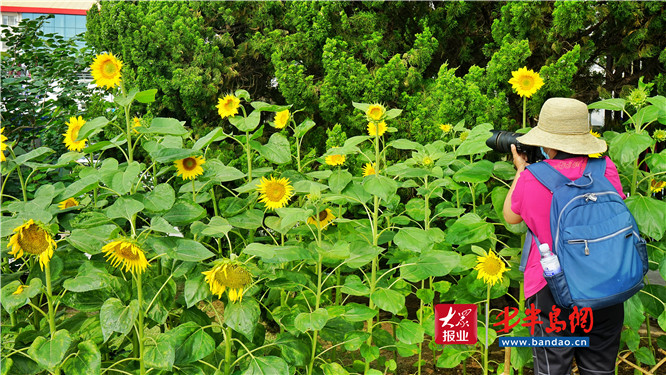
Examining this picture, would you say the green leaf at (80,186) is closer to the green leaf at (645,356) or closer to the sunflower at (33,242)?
the sunflower at (33,242)

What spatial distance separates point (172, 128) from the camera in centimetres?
217

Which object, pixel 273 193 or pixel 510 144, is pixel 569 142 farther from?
pixel 273 193

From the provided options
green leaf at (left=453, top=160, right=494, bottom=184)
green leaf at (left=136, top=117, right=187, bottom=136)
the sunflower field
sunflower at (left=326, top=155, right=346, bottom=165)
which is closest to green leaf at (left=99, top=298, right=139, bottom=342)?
the sunflower field

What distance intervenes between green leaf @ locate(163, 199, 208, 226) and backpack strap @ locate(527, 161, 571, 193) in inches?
45.1

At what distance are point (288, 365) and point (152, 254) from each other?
0.60m

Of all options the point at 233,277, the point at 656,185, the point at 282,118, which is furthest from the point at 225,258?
the point at 656,185

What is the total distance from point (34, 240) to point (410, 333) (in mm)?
1333

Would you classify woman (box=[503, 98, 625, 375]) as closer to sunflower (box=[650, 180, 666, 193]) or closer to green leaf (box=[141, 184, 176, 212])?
sunflower (box=[650, 180, 666, 193])

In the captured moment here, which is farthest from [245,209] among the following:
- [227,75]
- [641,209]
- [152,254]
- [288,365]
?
[227,75]

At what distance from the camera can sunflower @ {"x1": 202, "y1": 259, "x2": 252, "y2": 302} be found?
187 cm

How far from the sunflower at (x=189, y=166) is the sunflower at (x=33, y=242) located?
1.67ft

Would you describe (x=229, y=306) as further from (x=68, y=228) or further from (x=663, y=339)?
(x=663, y=339)

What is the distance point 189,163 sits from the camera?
224 cm

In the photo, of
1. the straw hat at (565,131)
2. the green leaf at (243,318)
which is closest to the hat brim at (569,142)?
the straw hat at (565,131)
